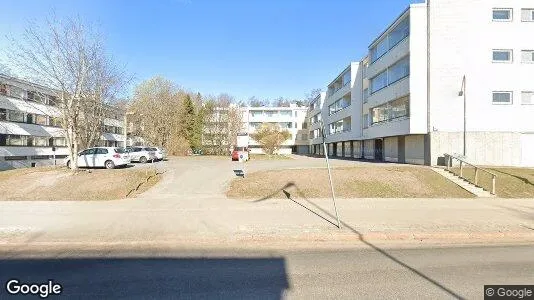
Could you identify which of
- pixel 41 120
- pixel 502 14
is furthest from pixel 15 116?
pixel 502 14

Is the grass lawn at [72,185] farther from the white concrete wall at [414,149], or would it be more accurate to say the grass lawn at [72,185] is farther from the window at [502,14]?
the window at [502,14]

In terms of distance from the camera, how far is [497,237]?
7.70 m

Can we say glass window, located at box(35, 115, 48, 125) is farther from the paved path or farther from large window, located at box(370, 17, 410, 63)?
large window, located at box(370, 17, 410, 63)

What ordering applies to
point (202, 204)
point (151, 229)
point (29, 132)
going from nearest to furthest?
point (151, 229), point (202, 204), point (29, 132)

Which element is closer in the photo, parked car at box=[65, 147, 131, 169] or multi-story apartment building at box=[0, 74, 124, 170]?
parked car at box=[65, 147, 131, 169]

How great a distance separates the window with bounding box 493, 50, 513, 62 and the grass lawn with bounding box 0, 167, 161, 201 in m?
23.8

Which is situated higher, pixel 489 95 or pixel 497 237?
pixel 489 95

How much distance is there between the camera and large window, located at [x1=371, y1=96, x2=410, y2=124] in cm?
2481

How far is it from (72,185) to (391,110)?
2372cm

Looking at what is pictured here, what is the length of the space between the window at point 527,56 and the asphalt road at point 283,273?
21.9 m

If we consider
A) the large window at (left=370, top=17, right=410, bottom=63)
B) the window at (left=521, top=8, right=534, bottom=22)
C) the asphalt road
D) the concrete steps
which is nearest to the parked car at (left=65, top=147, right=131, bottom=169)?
the asphalt road

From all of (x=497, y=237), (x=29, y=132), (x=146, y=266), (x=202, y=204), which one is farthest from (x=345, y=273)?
(x=29, y=132)

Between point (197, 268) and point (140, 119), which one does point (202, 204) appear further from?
point (140, 119)

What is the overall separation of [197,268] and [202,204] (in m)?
5.79
